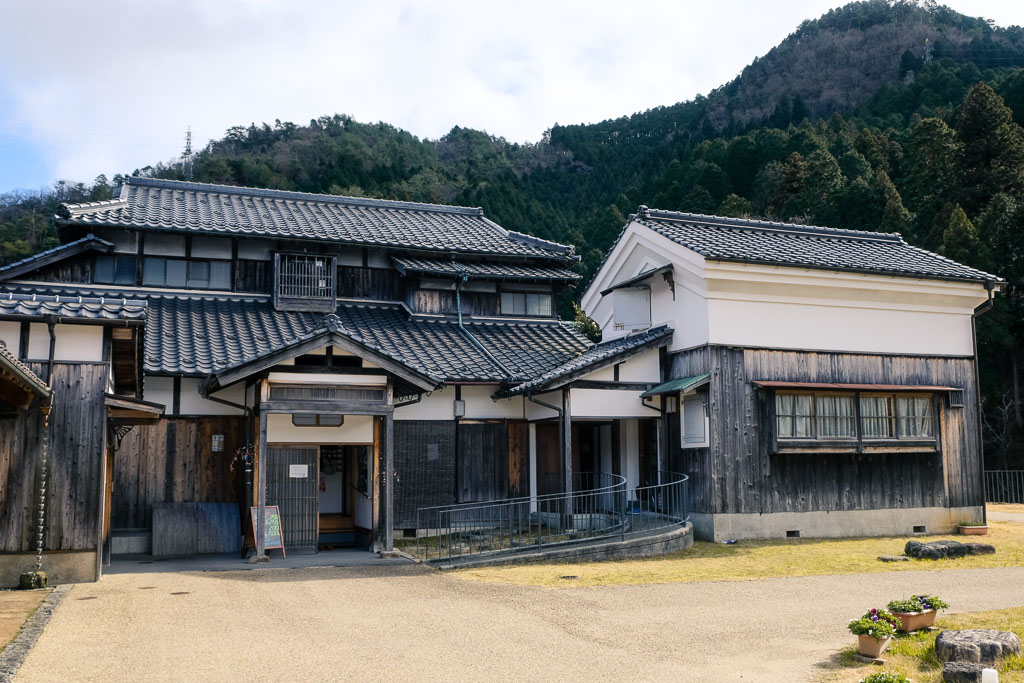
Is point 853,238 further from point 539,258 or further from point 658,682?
point 658,682

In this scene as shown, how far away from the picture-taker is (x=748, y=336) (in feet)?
58.6

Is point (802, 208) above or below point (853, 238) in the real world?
above

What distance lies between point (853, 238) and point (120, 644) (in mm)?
18823

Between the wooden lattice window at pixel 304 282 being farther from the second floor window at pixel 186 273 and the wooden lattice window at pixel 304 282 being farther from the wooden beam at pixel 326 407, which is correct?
the wooden beam at pixel 326 407

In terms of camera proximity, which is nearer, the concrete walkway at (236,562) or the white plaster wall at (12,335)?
the white plaster wall at (12,335)

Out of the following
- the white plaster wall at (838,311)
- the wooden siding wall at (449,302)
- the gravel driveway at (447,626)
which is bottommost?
the gravel driveway at (447,626)

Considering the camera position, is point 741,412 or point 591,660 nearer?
point 591,660

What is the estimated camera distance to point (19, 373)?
32.8ft

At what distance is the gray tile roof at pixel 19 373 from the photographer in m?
9.66

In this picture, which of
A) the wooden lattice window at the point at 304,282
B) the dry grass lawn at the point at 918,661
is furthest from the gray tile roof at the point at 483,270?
the dry grass lawn at the point at 918,661

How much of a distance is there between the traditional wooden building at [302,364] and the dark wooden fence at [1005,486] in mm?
17427

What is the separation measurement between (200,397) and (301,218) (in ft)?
22.9

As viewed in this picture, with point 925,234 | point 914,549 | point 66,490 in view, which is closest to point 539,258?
point 914,549

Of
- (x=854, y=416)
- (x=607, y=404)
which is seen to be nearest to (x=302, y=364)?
(x=607, y=404)
